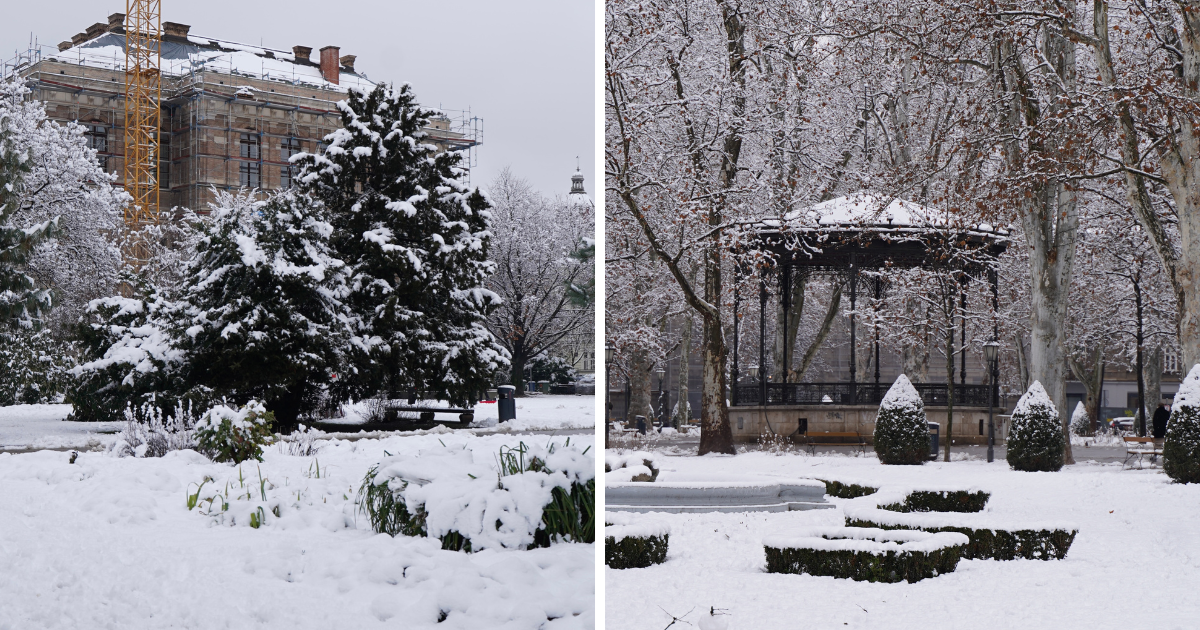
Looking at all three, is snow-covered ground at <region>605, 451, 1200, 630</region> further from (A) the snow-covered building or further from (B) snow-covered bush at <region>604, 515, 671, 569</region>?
(A) the snow-covered building

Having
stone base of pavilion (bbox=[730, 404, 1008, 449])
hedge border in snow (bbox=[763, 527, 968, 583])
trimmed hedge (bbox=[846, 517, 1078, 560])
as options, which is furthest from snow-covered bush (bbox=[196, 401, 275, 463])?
stone base of pavilion (bbox=[730, 404, 1008, 449])

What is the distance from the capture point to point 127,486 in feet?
21.1

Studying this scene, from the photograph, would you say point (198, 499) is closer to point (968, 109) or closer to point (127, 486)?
point (127, 486)


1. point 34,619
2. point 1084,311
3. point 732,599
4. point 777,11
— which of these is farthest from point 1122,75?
point 34,619

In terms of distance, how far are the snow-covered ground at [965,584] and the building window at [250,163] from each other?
138 inches

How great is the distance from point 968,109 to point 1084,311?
659 cm

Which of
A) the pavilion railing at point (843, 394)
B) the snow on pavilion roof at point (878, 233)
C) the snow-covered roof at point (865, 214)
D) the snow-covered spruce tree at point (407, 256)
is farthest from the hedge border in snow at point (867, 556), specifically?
the pavilion railing at point (843, 394)

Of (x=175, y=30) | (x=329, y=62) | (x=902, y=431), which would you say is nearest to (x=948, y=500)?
(x=902, y=431)

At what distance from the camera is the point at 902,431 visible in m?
12.2

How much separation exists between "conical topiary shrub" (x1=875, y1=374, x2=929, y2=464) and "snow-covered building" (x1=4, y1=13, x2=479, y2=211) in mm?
7354

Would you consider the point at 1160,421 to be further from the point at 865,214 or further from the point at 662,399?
the point at 662,399

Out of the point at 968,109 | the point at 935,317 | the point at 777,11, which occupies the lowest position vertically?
the point at 935,317

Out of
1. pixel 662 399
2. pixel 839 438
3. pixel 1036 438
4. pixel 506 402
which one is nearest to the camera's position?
pixel 506 402

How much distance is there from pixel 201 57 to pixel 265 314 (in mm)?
3268
